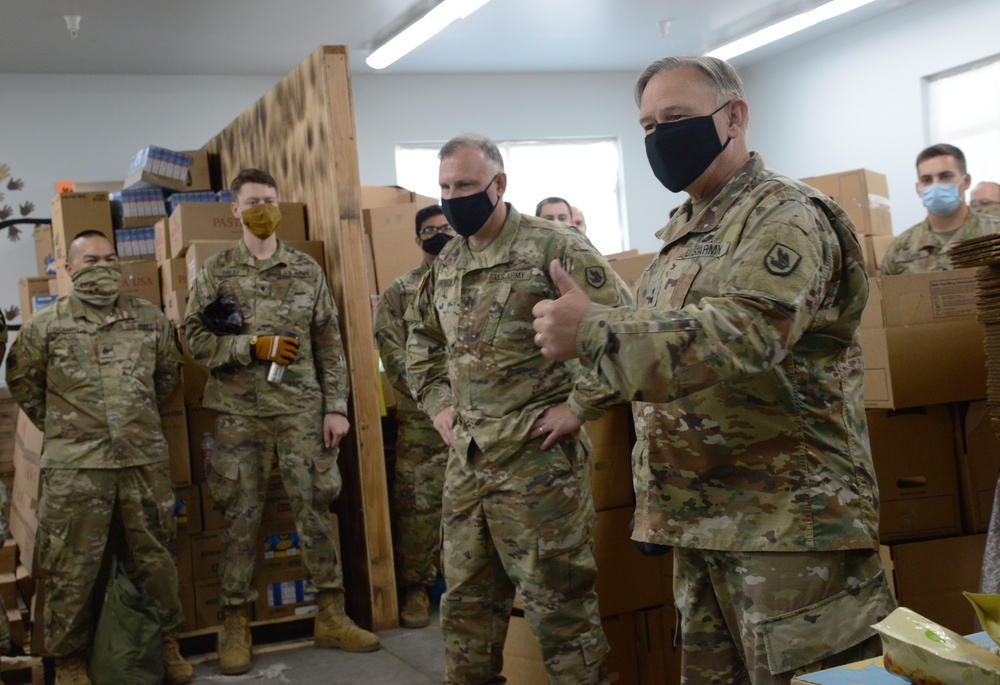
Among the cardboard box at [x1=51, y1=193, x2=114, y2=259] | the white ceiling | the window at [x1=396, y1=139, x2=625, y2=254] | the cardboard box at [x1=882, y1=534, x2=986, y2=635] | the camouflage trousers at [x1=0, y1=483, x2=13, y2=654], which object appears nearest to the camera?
the cardboard box at [x1=882, y1=534, x2=986, y2=635]

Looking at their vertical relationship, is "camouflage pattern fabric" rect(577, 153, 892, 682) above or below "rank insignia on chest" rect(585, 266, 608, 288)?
below

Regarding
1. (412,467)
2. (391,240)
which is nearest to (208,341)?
(412,467)

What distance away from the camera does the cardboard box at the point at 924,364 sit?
9.03 feet

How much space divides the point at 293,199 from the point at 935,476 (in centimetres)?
331

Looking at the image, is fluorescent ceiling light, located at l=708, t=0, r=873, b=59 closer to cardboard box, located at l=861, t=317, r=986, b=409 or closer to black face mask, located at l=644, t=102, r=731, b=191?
cardboard box, located at l=861, t=317, r=986, b=409

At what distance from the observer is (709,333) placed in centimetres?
137

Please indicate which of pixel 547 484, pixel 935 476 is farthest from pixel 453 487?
pixel 935 476

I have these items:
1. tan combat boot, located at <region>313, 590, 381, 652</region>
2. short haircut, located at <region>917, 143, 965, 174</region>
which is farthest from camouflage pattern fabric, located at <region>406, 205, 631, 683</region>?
short haircut, located at <region>917, 143, 965, 174</region>

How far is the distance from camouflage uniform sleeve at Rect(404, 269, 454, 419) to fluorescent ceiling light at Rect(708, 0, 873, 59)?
5.33m

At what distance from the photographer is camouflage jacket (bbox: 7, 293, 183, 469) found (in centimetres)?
365

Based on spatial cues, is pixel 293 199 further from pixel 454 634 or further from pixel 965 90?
pixel 965 90

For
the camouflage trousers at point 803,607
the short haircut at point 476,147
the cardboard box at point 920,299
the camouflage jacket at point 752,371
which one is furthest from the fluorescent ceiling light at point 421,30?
the camouflage trousers at point 803,607

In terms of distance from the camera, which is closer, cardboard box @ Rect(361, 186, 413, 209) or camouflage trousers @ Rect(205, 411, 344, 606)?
camouflage trousers @ Rect(205, 411, 344, 606)

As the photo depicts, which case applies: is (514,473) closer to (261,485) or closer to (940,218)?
(261,485)
